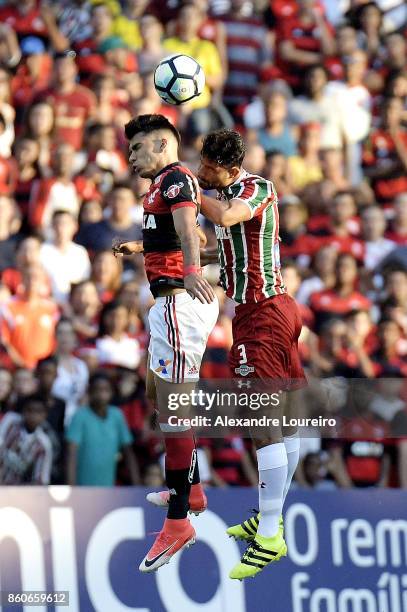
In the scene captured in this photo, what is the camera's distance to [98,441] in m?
11.0

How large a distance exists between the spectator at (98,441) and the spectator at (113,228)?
1727 mm

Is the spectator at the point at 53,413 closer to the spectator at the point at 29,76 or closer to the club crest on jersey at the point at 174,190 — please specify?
the spectator at the point at 29,76

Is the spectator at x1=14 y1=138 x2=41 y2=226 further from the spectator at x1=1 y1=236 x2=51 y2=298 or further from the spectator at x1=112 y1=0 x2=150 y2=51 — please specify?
the spectator at x1=112 y1=0 x2=150 y2=51

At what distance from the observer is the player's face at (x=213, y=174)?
287 inches

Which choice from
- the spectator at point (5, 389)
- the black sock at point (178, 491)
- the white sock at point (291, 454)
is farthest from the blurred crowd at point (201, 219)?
the black sock at point (178, 491)

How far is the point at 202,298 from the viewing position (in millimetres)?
6750

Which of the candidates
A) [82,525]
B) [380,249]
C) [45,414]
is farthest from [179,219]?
[380,249]

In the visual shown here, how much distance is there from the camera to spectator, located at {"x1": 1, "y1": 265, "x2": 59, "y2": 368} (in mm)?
11766

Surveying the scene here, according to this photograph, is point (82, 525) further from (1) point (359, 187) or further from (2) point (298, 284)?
(1) point (359, 187)

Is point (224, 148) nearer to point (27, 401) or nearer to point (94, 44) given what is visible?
point (27, 401)

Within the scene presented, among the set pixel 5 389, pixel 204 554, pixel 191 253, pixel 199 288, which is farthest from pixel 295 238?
pixel 199 288

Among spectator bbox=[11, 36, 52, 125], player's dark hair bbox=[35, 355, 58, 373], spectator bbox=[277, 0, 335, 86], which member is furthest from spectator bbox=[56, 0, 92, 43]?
player's dark hair bbox=[35, 355, 58, 373]

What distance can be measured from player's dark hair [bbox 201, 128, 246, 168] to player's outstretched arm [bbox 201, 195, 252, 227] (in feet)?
0.68

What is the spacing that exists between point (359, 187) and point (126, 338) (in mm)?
3704
